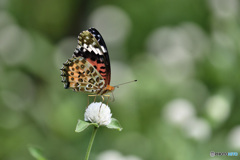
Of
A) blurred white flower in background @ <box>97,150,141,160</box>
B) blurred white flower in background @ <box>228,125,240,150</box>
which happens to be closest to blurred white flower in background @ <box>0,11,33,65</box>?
blurred white flower in background @ <box>97,150,141,160</box>

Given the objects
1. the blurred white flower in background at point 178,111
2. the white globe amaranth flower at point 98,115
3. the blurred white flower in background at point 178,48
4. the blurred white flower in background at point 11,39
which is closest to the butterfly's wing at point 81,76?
the white globe amaranth flower at point 98,115

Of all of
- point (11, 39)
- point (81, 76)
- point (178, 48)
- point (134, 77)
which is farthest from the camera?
point (178, 48)

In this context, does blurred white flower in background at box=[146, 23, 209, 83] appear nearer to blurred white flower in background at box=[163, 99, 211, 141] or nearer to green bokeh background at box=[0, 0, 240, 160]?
green bokeh background at box=[0, 0, 240, 160]

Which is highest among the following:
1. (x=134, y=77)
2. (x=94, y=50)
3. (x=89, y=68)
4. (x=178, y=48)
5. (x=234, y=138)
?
(x=178, y=48)

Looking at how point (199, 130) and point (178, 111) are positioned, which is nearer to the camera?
point (199, 130)

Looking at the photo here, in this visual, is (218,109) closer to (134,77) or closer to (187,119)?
(187,119)

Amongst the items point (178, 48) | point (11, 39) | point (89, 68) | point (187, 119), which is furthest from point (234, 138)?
point (11, 39)
